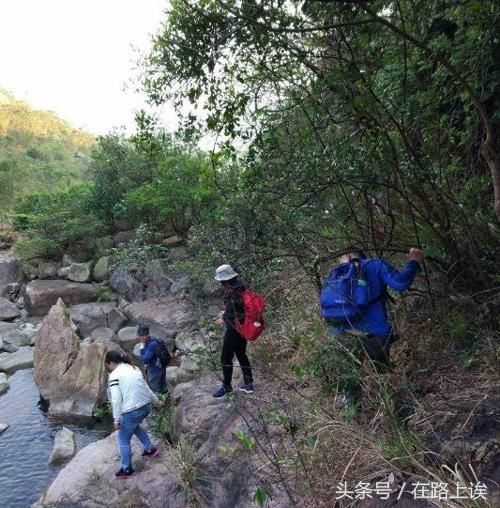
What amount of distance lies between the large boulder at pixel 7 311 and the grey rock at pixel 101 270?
8.21 feet

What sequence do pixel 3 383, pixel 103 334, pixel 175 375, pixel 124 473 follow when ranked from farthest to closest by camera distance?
pixel 103 334 < pixel 3 383 < pixel 175 375 < pixel 124 473

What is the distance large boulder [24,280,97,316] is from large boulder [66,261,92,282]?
0.54 metres

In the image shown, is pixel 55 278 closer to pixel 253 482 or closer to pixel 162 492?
pixel 162 492

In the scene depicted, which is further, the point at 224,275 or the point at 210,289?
the point at 210,289

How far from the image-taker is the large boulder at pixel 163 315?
11609mm

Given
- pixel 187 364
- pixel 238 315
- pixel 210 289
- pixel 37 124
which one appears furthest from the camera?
pixel 37 124

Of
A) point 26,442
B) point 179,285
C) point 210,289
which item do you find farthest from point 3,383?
point 210,289

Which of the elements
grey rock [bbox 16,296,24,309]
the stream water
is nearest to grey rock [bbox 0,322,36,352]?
grey rock [bbox 16,296,24,309]

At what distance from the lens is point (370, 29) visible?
3023 millimetres

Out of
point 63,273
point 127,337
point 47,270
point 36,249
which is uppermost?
point 36,249

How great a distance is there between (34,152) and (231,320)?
48892 millimetres

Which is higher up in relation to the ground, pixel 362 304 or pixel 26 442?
pixel 362 304

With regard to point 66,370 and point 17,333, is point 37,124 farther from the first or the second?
point 66,370

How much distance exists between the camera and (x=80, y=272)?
15.6m
